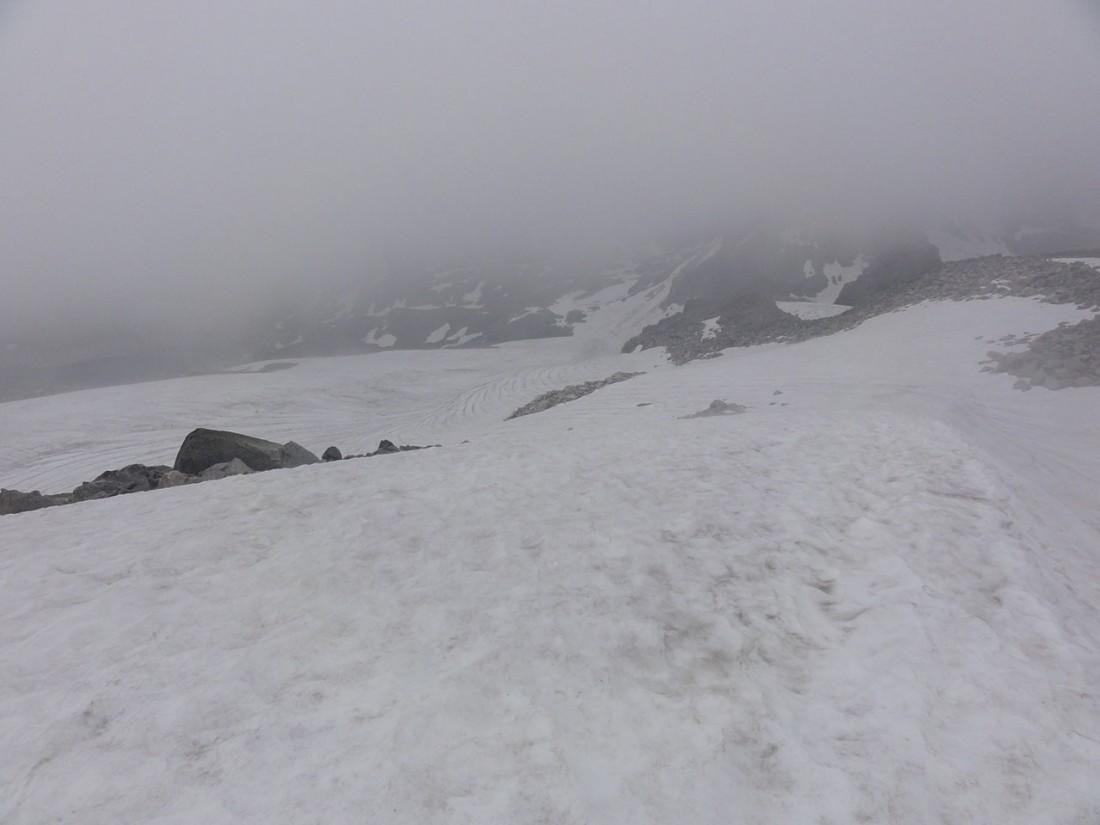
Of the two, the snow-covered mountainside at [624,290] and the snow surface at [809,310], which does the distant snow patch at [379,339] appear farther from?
the snow surface at [809,310]

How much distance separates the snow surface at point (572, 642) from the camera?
331 cm

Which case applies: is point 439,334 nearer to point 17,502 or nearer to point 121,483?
point 121,483

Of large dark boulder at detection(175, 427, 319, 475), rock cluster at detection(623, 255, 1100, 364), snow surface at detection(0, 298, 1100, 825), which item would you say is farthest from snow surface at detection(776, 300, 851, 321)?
large dark boulder at detection(175, 427, 319, 475)

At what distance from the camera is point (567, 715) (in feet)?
12.9

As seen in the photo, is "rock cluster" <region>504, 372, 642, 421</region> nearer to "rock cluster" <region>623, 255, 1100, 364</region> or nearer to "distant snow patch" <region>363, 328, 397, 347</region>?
"rock cluster" <region>623, 255, 1100, 364</region>

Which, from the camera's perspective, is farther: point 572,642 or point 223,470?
point 223,470

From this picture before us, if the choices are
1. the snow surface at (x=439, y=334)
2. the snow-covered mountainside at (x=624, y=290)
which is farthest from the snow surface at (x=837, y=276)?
the snow surface at (x=439, y=334)

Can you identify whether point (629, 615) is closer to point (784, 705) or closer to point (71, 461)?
point (784, 705)

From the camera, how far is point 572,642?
4762 mm

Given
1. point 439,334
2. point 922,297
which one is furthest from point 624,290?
point 922,297

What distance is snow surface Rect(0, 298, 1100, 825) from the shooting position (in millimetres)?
3307

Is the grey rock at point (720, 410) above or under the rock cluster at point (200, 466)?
under

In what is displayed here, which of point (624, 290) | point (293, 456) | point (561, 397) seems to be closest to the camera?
point (293, 456)

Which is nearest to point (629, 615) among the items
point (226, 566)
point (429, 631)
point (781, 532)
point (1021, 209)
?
point (429, 631)
